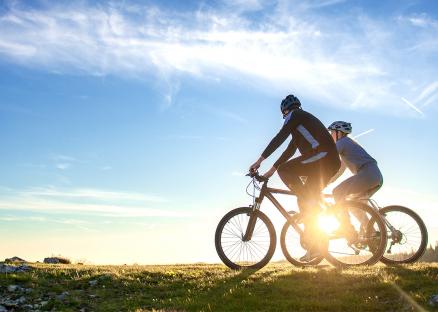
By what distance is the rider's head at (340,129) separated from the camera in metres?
14.2

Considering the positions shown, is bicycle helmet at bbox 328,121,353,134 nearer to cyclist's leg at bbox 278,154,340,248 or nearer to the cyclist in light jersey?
the cyclist in light jersey

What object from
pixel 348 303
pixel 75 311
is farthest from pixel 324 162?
pixel 75 311

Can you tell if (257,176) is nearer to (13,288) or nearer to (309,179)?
(309,179)

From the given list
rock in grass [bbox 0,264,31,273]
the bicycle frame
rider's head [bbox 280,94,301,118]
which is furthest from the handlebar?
rock in grass [bbox 0,264,31,273]

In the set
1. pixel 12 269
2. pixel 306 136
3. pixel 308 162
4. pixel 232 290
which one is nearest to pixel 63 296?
pixel 12 269

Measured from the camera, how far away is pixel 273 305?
1027 cm

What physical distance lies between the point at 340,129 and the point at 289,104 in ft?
6.33

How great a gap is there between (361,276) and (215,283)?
3.44 metres

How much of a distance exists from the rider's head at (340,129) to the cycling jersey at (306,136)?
1.46 m

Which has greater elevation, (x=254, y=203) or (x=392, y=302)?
(x=254, y=203)

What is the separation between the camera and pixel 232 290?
11.2 metres

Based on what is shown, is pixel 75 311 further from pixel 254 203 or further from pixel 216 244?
pixel 254 203

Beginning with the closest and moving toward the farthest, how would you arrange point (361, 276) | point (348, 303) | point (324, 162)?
point (348, 303), point (361, 276), point (324, 162)

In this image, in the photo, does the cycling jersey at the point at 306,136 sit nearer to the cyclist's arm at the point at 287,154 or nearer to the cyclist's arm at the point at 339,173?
the cyclist's arm at the point at 287,154
